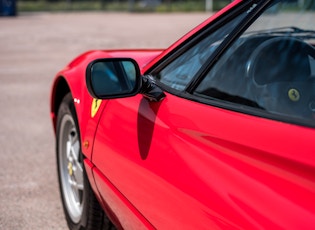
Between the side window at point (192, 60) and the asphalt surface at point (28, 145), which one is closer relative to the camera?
the side window at point (192, 60)

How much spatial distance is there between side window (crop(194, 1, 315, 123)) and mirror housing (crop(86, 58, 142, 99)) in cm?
31

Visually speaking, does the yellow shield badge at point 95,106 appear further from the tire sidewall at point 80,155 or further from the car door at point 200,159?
the tire sidewall at point 80,155

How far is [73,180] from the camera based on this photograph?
333cm

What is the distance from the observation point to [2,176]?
167 inches

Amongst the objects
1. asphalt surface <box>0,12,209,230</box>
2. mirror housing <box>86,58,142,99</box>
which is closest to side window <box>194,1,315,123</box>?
mirror housing <box>86,58,142,99</box>

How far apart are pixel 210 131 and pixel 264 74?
494 millimetres

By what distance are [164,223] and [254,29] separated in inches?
35.9

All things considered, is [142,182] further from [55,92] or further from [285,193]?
[55,92]

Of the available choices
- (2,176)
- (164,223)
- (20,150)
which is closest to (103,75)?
(164,223)

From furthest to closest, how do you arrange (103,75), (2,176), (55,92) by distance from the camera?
(2,176)
(55,92)
(103,75)

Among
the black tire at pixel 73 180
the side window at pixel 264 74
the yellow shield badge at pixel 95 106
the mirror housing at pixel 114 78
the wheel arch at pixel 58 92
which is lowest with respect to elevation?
the black tire at pixel 73 180

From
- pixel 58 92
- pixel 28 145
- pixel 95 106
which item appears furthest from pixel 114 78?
pixel 28 145

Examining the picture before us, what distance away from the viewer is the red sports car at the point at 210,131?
4.83ft

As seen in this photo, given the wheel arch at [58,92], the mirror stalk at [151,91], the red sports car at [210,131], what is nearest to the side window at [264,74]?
the red sports car at [210,131]
